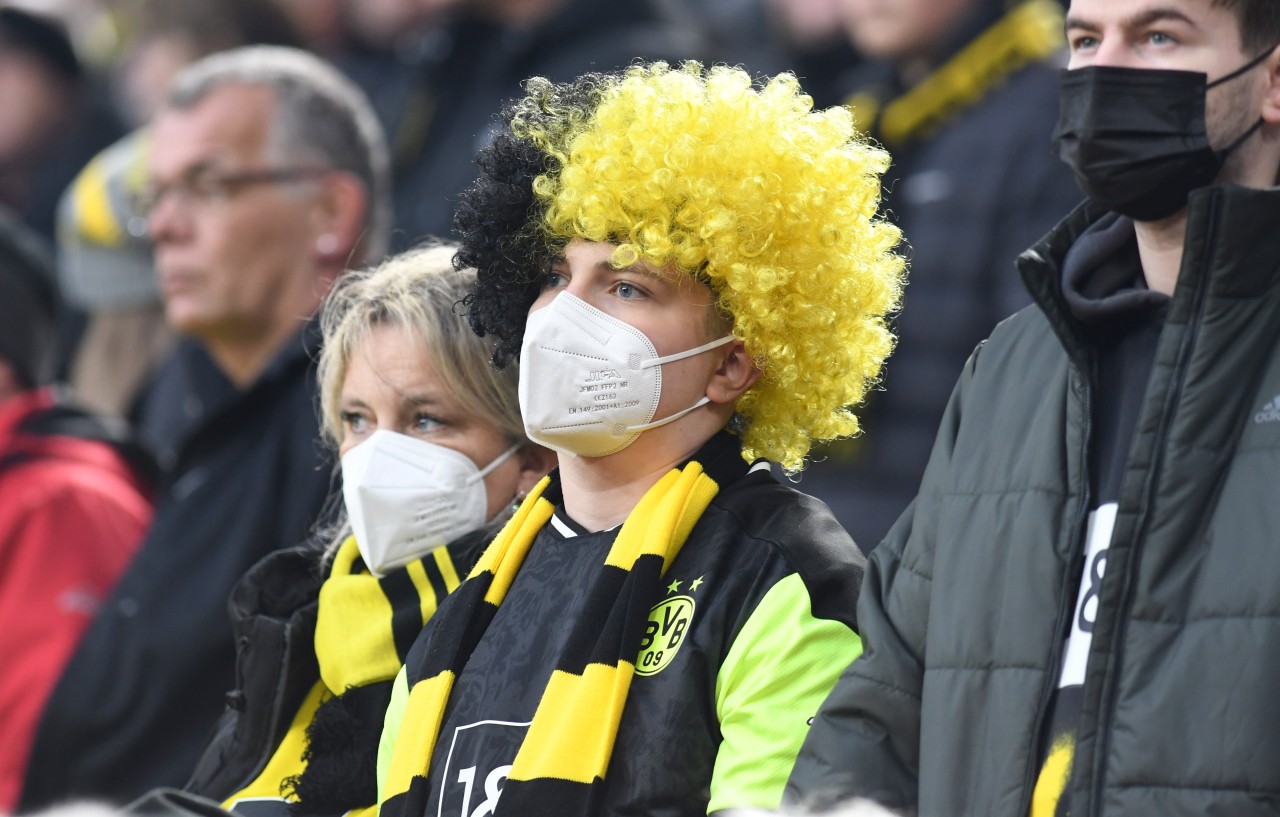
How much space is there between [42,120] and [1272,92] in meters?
7.90

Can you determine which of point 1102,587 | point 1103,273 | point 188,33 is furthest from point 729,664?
point 188,33

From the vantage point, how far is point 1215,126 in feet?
10.6

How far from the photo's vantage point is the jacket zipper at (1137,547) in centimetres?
296

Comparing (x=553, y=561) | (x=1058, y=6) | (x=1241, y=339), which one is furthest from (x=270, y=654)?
(x=1058, y=6)

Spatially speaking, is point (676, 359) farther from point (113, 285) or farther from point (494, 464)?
point (113, 285)

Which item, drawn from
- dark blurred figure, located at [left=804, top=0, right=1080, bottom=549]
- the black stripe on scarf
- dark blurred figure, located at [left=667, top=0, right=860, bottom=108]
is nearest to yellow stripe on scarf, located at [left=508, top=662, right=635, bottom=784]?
the black stripe on scarf

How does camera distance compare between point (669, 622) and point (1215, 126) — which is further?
point (669, 622)

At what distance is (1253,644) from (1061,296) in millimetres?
740

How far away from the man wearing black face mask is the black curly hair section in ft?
3.01

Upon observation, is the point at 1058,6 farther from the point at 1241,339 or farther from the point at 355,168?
the point at 1241,339

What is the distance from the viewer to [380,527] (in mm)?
4262

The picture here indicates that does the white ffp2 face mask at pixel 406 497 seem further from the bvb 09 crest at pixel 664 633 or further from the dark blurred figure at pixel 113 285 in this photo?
the dark blurred figure at pixel 113 285

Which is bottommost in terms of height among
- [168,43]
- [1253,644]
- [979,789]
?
[979,789]

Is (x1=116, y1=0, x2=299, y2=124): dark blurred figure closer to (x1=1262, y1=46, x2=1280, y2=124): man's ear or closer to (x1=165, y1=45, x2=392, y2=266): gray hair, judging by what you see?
(x1=165, y1=45, x2=392, y2=266): gray hair
